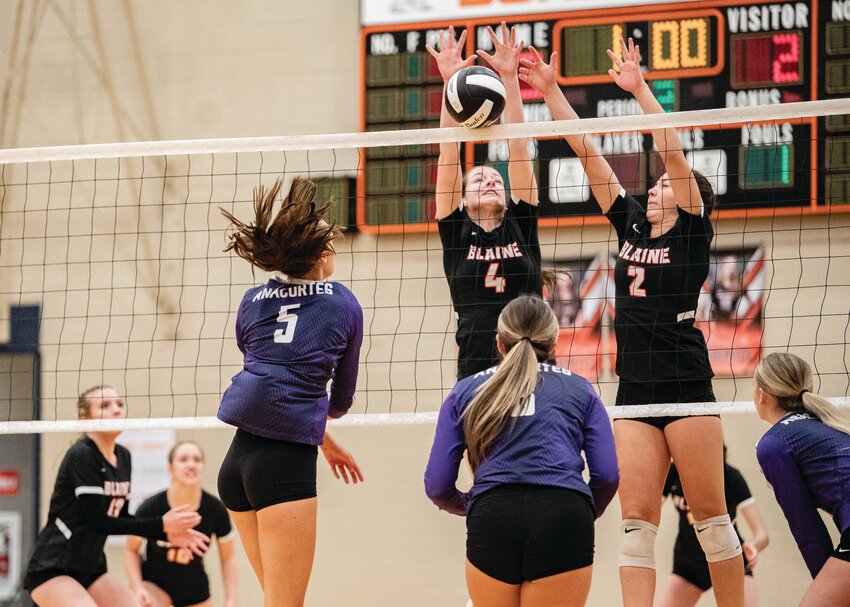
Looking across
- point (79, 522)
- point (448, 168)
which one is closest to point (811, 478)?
point (448, 168)

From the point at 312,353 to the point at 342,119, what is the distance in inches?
209

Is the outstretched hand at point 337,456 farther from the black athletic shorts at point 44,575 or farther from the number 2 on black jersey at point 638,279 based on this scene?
the black athletic shorts at point 44,575

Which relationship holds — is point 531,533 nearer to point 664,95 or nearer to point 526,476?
point 526,476

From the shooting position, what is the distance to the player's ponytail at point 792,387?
404 centimetres

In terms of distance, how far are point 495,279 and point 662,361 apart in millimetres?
866

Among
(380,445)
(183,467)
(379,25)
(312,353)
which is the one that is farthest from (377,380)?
(312,353)

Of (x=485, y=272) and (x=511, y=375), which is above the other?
(x=485, y=272)

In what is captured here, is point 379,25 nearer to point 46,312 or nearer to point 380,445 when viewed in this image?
point 380,445

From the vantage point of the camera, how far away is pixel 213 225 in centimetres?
888

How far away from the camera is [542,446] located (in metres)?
3.28

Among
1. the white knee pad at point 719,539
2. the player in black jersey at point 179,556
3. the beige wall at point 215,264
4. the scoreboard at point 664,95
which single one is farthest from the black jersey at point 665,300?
the player in black jersey at point 179,556

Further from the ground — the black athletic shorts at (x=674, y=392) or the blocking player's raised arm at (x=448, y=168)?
the blocking player's raised arm at (x=448, y=168)

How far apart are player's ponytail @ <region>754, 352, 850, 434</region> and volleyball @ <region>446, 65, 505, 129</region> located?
65.3 inches

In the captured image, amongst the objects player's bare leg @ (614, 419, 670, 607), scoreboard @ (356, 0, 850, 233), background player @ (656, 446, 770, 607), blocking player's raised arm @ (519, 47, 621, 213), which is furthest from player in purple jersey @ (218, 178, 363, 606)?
background player @ (656, 446, 770, 607)
